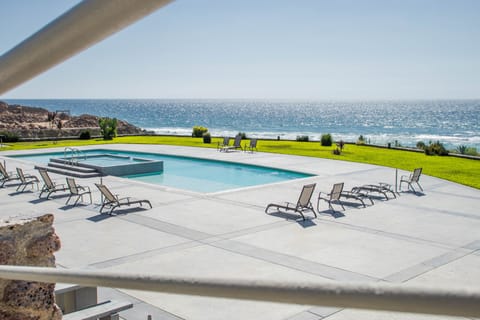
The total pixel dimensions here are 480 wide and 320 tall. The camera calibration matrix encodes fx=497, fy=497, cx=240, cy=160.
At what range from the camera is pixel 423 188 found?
694 inches

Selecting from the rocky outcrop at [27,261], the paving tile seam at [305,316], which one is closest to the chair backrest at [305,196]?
the paving tile seam at [305,316]

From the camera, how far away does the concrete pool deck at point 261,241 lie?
7.59 metres

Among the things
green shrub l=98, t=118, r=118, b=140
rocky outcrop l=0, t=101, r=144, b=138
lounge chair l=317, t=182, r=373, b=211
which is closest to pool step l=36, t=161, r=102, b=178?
lounge chair l=317, t=182, r=373, b=211

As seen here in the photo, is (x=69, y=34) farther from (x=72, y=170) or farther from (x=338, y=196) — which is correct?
(x=72, y=170)

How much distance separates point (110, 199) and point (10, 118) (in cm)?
7958

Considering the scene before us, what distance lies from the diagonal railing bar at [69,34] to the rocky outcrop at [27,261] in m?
1.61

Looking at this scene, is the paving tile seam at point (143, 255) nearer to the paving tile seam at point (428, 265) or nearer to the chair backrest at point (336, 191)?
the paving tile seam at point (428, 265)

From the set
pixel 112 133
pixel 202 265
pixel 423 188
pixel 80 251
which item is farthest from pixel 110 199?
pixel 112 133

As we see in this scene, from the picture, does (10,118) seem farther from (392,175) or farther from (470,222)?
(470,222)

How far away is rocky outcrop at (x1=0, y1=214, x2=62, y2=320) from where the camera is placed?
88.0 inches

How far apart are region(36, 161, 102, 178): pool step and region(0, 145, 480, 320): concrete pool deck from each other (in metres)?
3.86

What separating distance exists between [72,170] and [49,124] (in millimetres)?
34771

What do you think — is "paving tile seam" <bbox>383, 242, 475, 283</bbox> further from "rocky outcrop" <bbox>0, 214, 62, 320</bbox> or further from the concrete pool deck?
"rocky outcrop" <bbox>0, 214, 62, 320</bbox>

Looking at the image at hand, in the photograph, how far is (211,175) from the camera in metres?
22.0
